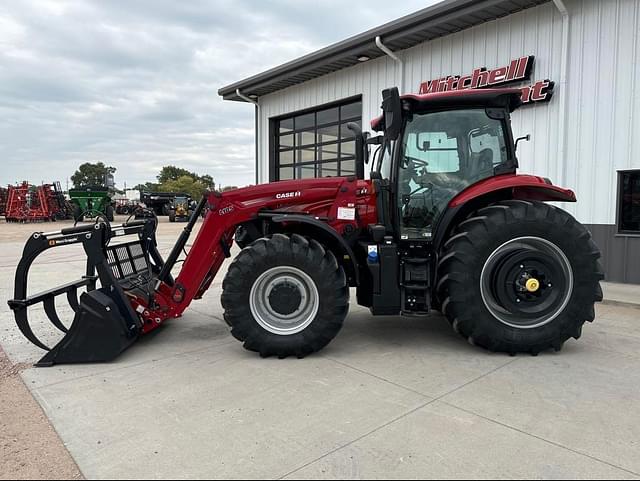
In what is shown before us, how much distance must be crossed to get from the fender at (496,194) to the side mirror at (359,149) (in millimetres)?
1073

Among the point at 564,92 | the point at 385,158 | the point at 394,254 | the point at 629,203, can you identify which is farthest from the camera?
the point at 564,92

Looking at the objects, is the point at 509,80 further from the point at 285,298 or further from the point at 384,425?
the point at 384,425

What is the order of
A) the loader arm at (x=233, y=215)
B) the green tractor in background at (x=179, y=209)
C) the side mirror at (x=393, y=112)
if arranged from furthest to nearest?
the green tractor in background at (x=179, y=209), the loader arm at (x=233, y=215), the side mirror at (x=393, y=112)

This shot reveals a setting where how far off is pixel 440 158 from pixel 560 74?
15.2ft

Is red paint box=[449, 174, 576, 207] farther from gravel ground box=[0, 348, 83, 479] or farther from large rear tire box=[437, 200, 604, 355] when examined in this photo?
gravel ground box=[0, 348, 83, 479]

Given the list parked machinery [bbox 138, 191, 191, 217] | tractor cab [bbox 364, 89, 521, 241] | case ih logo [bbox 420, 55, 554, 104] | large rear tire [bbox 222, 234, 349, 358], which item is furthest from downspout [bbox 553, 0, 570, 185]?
parked machinery [bbox 138, 191, 191, 217]

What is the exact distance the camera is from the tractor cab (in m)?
4.41

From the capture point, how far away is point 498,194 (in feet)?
14.7

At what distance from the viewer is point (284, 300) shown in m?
4.13

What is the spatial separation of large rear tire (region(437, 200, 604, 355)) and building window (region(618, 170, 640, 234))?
3905 millimetres

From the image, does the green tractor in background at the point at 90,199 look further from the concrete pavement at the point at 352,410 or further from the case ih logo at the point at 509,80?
the concrete pavement at the point at 352,410

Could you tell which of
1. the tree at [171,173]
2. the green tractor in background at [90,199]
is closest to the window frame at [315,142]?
the green tractor in background at [90,199]

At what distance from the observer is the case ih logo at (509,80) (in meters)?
7.79

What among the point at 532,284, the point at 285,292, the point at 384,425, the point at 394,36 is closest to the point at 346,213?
the point at 285,292
